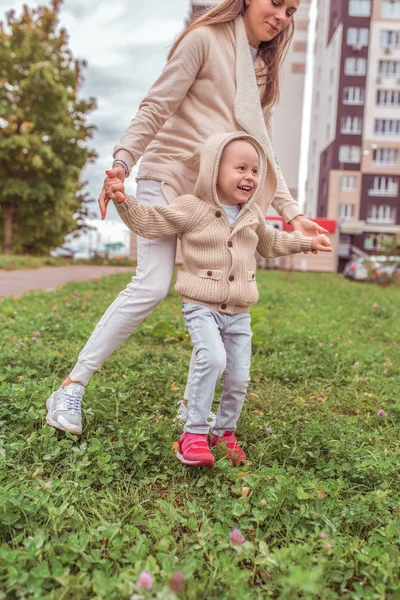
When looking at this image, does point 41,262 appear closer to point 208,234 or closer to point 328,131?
Answer: point 208,234

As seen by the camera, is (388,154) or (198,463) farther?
(388,154)

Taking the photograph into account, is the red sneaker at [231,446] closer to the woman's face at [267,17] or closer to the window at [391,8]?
the woman's face at [267,17]

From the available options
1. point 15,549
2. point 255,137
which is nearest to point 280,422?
point 255,137

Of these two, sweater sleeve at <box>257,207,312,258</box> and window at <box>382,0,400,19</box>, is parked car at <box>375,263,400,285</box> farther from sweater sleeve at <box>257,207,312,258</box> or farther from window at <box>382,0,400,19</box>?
window at <box>382,0,400,19</box>

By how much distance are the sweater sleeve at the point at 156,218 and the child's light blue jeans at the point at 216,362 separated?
1.11ft

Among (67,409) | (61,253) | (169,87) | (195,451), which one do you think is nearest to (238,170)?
(169,87)

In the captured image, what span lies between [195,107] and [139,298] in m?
0.94

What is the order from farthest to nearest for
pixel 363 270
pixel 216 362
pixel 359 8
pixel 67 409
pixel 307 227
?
pixel 359 8
pixel 363 270
pixel 307 227
pixel 67 409
pixel 216 362

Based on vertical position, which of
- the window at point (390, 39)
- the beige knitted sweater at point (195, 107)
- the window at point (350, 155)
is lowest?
the beige knitted sweater at point (195, 107)

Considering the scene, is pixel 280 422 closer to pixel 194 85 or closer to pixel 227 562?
pixel 227 562

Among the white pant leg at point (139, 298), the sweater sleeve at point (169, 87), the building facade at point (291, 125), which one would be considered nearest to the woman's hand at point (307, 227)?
the white pant leg at point (139, 298)

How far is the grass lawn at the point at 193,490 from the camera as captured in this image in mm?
1688

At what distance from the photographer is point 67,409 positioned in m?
2.68

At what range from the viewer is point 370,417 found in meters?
3.40
